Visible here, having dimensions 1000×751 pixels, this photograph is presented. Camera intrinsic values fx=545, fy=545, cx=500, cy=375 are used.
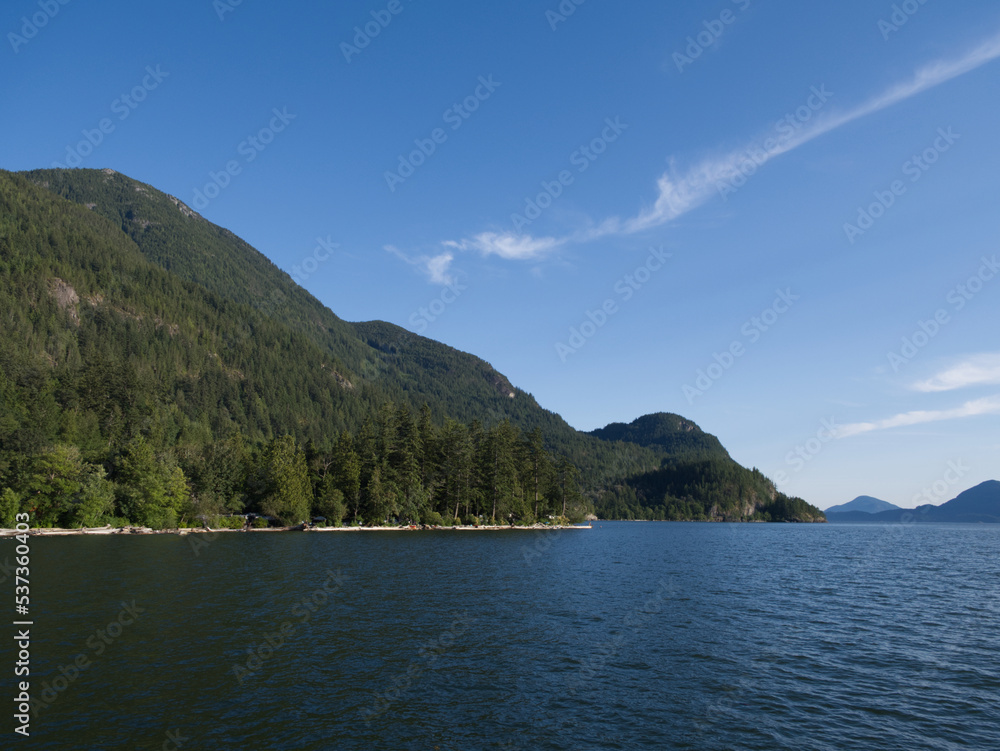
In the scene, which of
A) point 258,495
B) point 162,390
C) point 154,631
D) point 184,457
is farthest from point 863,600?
point 162,390

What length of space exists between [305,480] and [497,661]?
328 ft

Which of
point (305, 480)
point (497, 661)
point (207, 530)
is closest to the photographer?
point (497, 661)

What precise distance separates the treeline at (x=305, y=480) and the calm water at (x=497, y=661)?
47.9 metres

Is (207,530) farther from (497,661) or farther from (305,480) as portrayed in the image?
(497,661)

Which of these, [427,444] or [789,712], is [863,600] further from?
[427,444]

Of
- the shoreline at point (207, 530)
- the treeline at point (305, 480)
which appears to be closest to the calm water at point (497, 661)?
the shoreline at point (207, 530)

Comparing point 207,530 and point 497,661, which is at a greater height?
point 497,661

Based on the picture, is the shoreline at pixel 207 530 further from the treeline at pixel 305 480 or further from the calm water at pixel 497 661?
the calm water at pixel 497 661

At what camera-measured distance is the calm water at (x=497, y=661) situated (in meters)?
19.3

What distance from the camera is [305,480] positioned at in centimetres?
11769

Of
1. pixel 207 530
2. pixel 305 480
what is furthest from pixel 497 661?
pixel 305 480

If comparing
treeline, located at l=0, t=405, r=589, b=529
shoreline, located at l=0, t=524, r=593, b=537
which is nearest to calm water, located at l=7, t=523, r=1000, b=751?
shoreline, located at l=0, t=524, r=593, b=537

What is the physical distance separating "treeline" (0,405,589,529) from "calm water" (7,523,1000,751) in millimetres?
47877

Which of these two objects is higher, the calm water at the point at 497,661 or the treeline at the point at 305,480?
the treeline at the point at 305,480
